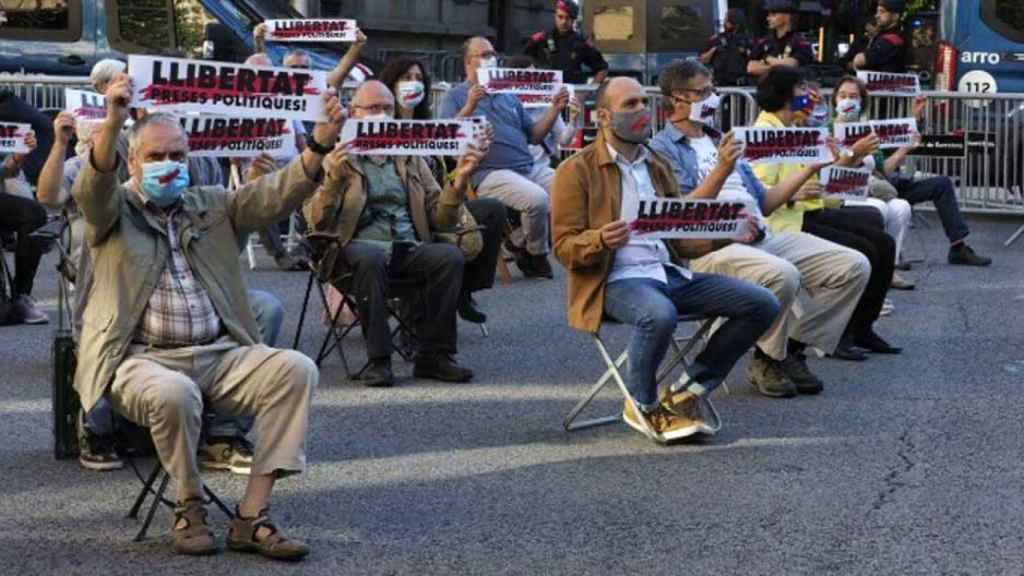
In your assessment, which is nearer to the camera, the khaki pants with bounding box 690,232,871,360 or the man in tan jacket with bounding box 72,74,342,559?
the man in tan jacket with bounding box 72,74,342,559

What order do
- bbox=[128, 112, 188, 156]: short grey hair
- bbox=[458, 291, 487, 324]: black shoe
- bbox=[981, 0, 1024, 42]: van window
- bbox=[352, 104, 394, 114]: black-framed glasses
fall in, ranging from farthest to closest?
bbox=[981, 0, 1024, 42]: van window
bbox=[458, 291, 487, 324]: black shoe
bbox=[352, 104, 394, 114]: black-framed glasses
bbox=[128, 112, 188, 156]: short grey hair

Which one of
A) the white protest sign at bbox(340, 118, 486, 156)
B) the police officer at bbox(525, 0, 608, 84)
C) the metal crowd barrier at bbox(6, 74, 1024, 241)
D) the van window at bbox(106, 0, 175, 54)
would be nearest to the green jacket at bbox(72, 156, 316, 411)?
the white protest sign at bbox(340, 118, 486, 156)

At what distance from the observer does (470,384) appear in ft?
34.3

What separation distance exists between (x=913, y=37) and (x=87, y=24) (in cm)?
1188

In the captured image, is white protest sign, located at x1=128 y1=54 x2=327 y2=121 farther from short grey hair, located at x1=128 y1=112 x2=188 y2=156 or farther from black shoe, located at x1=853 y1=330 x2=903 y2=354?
black shoe, located at x1=853 y1=330 x2=903 y2=354

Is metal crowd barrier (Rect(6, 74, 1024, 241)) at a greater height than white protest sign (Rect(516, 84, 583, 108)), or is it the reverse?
white protest sign (Rect(516, 84, 583, 108))

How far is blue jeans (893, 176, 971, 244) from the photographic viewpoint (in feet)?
50.8

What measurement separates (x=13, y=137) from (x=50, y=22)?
25.8 ft

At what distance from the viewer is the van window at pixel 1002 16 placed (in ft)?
67.4

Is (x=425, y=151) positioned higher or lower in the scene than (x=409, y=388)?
higher

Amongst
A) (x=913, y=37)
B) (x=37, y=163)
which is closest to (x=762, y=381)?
(x=37, y=163)

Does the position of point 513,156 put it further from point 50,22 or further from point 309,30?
point 50,22

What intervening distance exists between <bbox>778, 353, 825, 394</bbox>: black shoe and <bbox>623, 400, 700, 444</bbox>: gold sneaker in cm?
141

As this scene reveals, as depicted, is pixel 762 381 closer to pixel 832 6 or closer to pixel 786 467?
pixel 786 467
